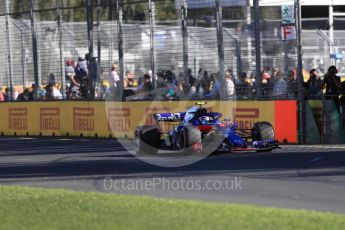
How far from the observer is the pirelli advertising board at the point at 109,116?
2161 cm

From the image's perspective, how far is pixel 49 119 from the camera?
27250mm

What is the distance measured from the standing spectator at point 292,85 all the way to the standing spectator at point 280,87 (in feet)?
0.40

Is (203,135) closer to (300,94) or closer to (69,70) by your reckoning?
(300,94)

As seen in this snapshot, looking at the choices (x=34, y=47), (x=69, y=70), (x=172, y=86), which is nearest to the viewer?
(x=172, y=86)

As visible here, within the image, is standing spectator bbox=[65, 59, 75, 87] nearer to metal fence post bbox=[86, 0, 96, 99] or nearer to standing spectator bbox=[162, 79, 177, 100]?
metal fence post bbox=[86, 0, 96, 99]

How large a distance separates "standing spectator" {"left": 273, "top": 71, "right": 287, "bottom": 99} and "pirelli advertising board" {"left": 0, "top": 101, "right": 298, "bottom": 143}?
36 cm

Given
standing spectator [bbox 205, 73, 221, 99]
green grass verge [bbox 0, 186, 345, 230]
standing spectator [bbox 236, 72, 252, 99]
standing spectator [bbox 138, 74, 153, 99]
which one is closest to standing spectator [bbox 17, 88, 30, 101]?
standing spectator [bbox 138, 74, 153, 99]

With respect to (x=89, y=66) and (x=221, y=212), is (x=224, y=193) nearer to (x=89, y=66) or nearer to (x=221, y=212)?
(x=221, y=212)

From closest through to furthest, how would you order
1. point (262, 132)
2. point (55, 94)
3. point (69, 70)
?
1. point (262, 132)
2. point (55, 94)
3. point (69, 70)

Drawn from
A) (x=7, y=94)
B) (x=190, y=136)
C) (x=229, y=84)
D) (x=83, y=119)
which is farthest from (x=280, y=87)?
(x=7, y=94)

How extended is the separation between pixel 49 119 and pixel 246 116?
7.58 metres

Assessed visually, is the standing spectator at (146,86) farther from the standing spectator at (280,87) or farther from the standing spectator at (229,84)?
the standing spectator at (280,87)

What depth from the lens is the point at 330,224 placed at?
9125 millimetres

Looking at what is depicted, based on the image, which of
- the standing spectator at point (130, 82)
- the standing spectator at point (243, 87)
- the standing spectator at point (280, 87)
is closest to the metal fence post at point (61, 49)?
the standing spectator at point (130, 82)
